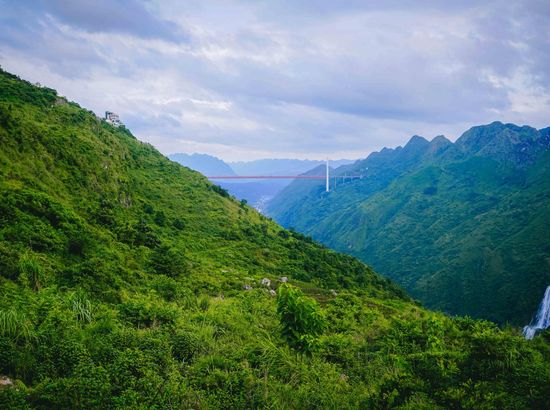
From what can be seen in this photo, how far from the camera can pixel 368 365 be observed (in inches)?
449

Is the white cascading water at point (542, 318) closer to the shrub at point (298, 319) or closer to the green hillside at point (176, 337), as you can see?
the green hillside at point (176, 337)

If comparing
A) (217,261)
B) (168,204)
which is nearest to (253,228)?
(168,204)

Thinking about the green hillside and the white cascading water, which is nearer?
the green hillside

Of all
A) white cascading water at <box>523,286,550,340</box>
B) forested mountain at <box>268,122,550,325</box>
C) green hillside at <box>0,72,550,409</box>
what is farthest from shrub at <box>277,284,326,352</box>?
forested mountain at <box>268,122,550,325</box>

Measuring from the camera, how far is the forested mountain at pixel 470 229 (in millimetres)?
80938

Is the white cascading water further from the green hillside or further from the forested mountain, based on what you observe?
the green hillside

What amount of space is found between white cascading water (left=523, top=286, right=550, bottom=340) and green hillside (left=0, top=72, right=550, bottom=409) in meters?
47.6

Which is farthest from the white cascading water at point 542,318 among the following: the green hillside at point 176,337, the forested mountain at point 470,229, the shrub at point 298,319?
the shrub at point 298,319

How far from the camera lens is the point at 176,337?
11.0 m

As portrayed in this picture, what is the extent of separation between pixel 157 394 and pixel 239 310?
896cm

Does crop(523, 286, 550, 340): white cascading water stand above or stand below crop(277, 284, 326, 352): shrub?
below

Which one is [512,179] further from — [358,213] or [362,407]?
[362,407]

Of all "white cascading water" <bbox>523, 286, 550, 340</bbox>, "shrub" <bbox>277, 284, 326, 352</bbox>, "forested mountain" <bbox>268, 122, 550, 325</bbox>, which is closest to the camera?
"shrub" <bbox>277, 284, 326, 352</bbox>

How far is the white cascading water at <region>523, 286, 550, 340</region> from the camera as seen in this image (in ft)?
194
